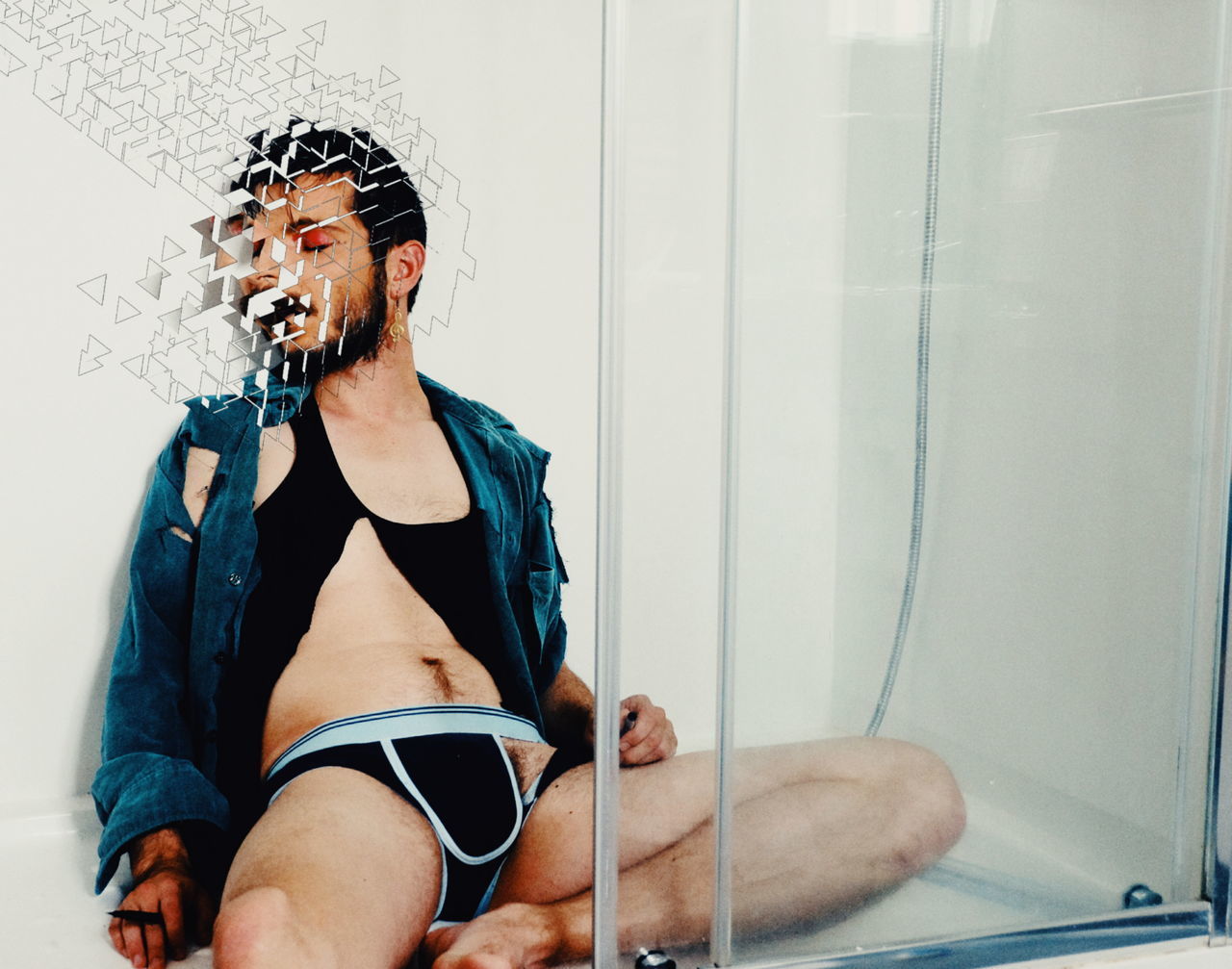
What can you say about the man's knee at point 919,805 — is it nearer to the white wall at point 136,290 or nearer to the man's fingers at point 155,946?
the white wall at point 136,290

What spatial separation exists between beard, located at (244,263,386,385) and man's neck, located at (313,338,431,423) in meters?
0.01

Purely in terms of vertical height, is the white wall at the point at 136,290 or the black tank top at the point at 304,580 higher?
the white wall at the point at 136,290

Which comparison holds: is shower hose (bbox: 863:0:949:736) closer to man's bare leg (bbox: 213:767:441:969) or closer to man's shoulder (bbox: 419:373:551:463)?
man's bare leg (bbox: 213:767:441:969)

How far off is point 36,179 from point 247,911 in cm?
106

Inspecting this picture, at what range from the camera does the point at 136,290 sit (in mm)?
1667

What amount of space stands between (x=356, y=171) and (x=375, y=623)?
26.7 inches

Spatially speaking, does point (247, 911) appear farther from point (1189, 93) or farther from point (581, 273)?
point (1189, 93)

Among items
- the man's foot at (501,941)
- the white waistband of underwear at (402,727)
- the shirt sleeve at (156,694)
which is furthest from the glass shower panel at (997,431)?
the shirt sleeve at (156,694)

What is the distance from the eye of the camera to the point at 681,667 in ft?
3.95

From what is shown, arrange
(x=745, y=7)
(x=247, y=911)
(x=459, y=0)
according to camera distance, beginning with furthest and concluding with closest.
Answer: (x=459, y=0) → (x=247, y=911) → (x=745, y=7)

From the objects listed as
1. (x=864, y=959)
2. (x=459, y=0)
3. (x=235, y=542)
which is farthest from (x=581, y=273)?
(x=864, y=959)

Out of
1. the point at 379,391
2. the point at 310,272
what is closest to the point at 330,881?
the point at 379,391

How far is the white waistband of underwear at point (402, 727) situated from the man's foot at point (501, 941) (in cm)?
29

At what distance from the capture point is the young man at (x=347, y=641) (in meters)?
1.49
